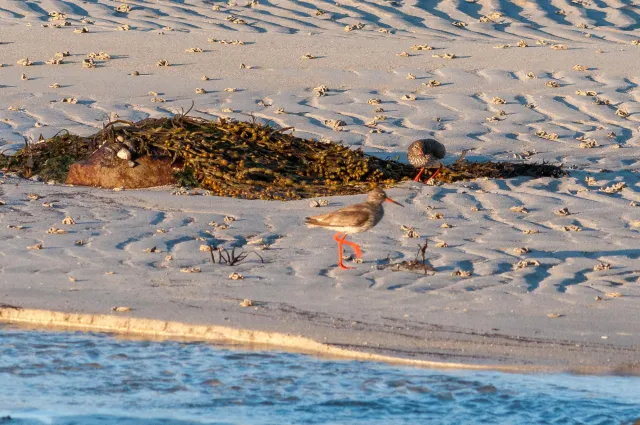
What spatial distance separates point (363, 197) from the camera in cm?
974

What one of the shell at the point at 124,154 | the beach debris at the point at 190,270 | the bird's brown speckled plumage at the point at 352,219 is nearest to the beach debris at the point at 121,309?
the beach debris at the point at 190,270

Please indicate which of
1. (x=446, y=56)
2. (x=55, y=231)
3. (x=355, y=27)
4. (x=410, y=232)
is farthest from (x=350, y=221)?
(x=355, y=27)

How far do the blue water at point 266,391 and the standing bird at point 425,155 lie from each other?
4.40 metres

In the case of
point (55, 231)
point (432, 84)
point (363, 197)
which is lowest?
point (55, 231)

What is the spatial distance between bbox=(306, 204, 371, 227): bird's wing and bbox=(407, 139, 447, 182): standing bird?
237 cm

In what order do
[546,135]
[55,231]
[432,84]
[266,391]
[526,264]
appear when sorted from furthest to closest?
[432,84] < [546,135] < [55,231] < [526,264] < [266,391]

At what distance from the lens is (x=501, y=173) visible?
34.0 feet

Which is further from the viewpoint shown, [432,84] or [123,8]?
[123,8]

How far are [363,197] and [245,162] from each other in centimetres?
112

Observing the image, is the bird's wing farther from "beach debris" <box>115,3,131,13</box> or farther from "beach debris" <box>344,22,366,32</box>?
"beach debris" <box>115,3,131,13</box>

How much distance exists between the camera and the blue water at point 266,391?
5.29 m

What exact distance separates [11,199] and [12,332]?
326 cm

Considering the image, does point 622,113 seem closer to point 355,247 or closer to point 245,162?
point 245,162

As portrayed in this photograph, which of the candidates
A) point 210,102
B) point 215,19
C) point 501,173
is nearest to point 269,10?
point 215,19
